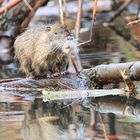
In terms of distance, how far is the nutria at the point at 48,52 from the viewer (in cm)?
598

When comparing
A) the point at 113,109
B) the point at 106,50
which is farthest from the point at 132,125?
the point at 106,50

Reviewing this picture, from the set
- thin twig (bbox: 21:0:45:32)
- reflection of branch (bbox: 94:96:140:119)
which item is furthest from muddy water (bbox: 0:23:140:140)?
thin twig (bbox: 21:0:45:32)

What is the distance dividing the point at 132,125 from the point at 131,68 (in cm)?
107

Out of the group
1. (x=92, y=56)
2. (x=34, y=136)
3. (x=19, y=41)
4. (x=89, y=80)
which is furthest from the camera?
(x=92, y=56)

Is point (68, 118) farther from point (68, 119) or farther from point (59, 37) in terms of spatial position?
point (59, 37)

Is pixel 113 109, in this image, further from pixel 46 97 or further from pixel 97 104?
pixel 46 97

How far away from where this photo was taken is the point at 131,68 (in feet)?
17.1

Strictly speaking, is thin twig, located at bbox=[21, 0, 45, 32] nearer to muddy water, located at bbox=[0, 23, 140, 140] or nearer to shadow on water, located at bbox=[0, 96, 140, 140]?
muddy water, located at bbox=[0, 23, 140, 140]

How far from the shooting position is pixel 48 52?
6.05 m

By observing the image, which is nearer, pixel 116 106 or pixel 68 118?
pixel 68 118

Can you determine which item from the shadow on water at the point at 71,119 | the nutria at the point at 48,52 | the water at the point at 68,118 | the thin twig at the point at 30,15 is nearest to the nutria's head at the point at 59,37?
the nutria at the point at 48,52

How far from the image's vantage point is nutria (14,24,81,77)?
598 centimetres

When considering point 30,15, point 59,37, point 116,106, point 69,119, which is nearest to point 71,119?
point 69,119

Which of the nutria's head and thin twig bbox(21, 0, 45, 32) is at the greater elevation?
thin twig bbox(21, 0, 45, 32)
